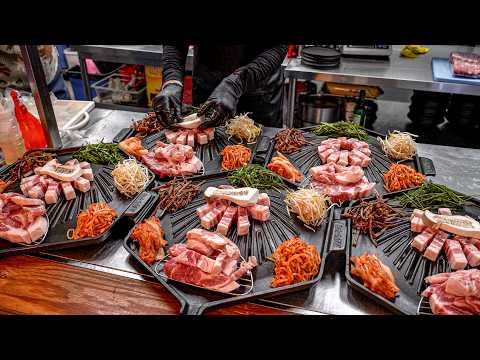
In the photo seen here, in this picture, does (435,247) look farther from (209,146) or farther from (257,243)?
(209,146)

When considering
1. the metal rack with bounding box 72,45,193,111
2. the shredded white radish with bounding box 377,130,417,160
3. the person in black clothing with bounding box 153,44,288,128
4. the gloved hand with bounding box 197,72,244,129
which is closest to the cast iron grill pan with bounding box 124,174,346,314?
the gloved hand with bounding box 197,72,244,129

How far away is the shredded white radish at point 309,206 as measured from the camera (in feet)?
8.74

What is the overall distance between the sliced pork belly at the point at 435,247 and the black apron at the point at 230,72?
2.38m

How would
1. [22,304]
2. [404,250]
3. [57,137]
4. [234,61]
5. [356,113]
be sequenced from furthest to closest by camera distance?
1. [356,113]
2. [234,61]
3. [57,137]
4. [404,250]
5. [22,304]

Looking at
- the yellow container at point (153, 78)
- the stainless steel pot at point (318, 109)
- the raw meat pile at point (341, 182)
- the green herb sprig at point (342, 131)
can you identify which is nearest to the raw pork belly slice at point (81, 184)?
the raw meat pile at point (341, 182)

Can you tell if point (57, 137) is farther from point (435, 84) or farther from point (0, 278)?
point (435, 84)

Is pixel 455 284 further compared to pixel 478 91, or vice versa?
pixel 478 91

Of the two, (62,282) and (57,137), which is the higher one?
(57,137)

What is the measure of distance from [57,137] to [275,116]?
225 cm

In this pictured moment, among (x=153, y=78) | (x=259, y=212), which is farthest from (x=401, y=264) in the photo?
(x=153, y=78)
